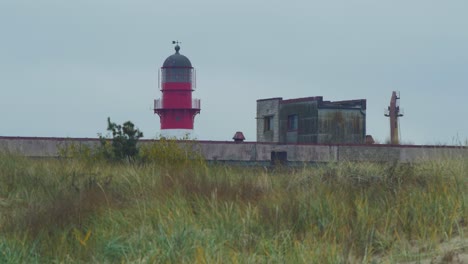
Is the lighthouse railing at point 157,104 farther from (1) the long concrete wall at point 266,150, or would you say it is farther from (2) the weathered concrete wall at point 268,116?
(1) the long concrete wall at point 266,150

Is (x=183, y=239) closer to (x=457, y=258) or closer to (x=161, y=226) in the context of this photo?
(x=161, y=226)

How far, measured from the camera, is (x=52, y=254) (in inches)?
423

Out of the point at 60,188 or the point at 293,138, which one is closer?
the point at 60,188

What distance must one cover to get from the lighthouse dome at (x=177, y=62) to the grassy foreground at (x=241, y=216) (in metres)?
46.0

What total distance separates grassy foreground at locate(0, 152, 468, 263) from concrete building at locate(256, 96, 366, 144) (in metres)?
44.2

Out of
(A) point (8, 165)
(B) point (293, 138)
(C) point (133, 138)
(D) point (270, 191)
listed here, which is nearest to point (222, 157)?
(C) point (133, 138)

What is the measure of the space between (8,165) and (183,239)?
305 inches

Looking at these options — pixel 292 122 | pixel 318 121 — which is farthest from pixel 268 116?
pixel 318 121

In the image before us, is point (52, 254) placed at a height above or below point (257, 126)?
below

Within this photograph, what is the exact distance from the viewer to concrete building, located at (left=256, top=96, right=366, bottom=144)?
59344 mm

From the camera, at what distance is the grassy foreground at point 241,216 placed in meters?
9.87

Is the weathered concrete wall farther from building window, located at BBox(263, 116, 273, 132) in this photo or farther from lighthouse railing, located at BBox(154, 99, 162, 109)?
lighthouse railing, located at BBox(154, 99, 162, 109)

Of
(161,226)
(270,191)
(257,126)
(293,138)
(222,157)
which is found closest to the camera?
(161,226)

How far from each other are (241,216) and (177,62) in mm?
50351
